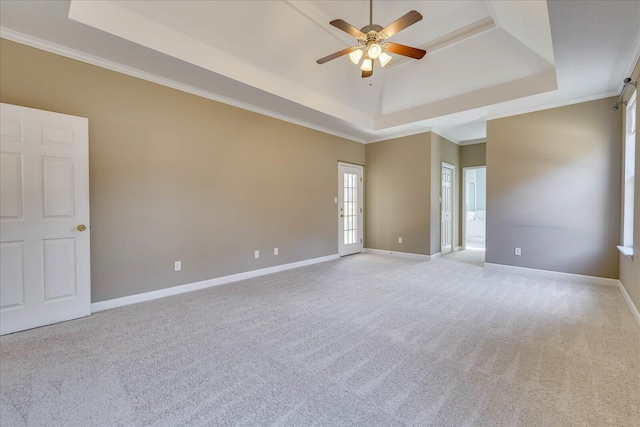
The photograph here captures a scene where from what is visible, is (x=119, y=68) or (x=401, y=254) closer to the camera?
(x=119, y=68)

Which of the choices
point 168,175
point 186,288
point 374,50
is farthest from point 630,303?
point 168,175

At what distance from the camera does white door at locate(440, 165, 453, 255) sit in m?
6.63

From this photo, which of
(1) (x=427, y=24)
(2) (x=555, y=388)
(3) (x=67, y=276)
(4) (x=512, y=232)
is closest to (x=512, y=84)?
(1) (x=427, y=24)

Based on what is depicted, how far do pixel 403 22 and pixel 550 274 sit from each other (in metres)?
4.48

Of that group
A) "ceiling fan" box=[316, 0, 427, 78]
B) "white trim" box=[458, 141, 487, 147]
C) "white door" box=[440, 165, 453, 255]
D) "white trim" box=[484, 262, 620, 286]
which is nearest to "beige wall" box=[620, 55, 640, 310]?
"white trim" box=[484, 262, 620, 286]

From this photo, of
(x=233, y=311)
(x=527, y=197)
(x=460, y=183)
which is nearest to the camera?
(x=233, y=311)

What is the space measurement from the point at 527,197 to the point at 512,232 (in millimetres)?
645

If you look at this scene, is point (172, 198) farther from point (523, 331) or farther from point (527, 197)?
point (527, 197)

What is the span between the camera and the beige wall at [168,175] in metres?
3.01

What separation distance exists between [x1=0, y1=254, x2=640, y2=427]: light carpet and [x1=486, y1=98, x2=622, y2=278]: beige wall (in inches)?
38.0

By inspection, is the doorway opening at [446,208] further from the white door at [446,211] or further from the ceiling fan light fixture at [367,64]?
the ceiling fan light fixture at [367,64]

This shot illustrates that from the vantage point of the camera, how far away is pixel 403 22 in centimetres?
264

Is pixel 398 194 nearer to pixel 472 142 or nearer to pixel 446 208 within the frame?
pixel 446 208

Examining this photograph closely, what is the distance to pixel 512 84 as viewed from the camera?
424cm
